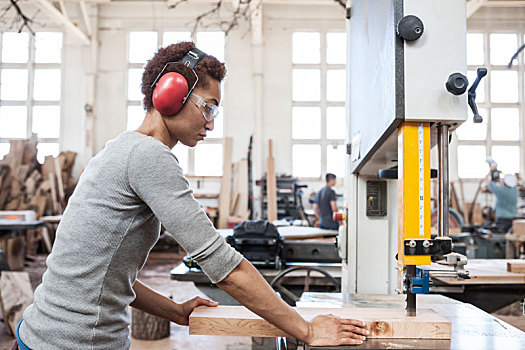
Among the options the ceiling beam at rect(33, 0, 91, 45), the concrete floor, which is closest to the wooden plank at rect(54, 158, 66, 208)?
the ceiling beam at rect(33, 0, 91, 45)

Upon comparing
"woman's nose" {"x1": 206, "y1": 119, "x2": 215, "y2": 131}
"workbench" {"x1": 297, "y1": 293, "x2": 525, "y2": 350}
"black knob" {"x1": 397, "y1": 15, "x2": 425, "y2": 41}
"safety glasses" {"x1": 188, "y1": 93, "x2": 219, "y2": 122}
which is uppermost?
"black knob" {"x1": 397, "y1": 15, "x2": 425, "y2": 41}

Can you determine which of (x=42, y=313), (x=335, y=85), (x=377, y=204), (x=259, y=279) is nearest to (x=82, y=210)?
(x=42, y=313)

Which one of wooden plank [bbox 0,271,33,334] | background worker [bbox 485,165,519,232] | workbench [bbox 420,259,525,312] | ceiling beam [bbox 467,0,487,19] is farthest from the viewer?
ceiling beam [bbox 467,0,487,19]

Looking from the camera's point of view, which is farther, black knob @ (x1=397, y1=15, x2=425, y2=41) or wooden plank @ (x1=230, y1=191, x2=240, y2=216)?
wooden plank @ (x1=230, y1=191, x2=240, y2=216)

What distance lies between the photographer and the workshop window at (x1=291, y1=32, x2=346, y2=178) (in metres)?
9.31

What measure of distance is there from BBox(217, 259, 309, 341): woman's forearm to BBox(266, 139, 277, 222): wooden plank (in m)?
6.96

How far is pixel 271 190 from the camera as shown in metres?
8.53

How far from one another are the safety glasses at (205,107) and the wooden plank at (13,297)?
3.08m

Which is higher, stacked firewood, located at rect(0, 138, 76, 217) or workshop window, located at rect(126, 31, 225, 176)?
workshop window, located at rect(126, 31, 225, 176)

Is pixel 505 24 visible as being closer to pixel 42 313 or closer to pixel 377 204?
pixel 377 204

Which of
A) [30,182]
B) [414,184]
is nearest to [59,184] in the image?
[30,182]

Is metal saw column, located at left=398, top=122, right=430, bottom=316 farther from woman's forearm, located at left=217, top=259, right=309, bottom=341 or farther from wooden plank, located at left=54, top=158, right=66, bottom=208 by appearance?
wooden plank, located at left=54, top=158, right=66, bottom=208

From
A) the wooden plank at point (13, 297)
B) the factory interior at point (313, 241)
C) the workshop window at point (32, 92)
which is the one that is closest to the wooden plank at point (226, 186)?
the factory interior at point (313, 241)

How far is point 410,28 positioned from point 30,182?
842 cm
